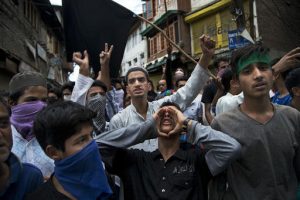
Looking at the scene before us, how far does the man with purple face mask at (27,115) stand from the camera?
261 centimetres

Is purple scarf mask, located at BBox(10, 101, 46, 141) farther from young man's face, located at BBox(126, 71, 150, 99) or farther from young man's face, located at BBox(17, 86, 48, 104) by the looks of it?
young man's face, located at BBox(126, 71, 150, 99)

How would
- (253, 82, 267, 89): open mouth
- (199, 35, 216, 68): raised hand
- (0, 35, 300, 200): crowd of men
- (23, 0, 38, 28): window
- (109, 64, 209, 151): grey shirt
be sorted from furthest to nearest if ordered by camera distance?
(23, 0, 38, 28): window → (109, 64, 209, 151): grey shirt → (199, 35, 216, 68): raised hand → (253, 82, 267, 89): open mouth → (0, 35, 300, 200): crowd of men

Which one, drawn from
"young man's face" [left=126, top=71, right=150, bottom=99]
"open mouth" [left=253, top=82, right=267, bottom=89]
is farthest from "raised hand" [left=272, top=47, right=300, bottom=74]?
"young man's face" [left=126, top=71, right=150, bottom=99]

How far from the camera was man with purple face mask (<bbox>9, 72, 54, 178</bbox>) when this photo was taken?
261cm

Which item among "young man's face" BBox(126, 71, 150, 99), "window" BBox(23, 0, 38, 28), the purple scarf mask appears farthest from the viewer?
"window" BBox(23, 0, 38, 28)

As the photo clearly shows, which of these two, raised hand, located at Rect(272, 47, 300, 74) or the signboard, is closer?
raised hand, located at Rect(272, 47, 300, 74)

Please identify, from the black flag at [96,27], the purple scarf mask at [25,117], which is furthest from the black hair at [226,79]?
the purple scarf mask at [25,117]

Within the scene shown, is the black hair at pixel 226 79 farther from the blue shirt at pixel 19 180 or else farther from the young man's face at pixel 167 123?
the blue shirt at pixel 19 180

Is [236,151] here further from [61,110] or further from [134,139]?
[61,110]

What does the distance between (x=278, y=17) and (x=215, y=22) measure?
13.7ft

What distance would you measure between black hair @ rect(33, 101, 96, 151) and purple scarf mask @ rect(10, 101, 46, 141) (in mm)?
645

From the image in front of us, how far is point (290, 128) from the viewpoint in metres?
2.40

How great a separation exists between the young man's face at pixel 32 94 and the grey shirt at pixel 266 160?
Answer: 1.61m

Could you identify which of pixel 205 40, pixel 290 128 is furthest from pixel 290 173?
pixel 205 40
